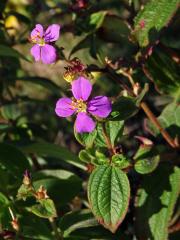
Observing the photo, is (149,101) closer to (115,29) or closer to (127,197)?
(115,29)

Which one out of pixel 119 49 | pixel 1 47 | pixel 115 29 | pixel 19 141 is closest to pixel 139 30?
pixel 115 29

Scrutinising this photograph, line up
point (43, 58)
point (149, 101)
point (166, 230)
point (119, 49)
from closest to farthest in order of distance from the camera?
point (43, 58) → point (166, 230) → point (149, 101) → point (119, 49)

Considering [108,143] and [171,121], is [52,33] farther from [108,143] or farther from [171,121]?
[171,121]

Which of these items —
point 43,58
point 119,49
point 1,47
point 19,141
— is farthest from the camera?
point 119,49

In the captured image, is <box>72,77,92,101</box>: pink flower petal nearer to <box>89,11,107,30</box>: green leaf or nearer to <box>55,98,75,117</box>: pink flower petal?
<box>55,98,75,117</box>: pink flower petal

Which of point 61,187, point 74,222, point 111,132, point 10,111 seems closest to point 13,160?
point 61,187

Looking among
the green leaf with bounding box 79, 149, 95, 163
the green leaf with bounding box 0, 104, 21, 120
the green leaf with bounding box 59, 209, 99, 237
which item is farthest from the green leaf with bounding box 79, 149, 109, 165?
the green leaf with bounding box 0, 104, 21, 120
